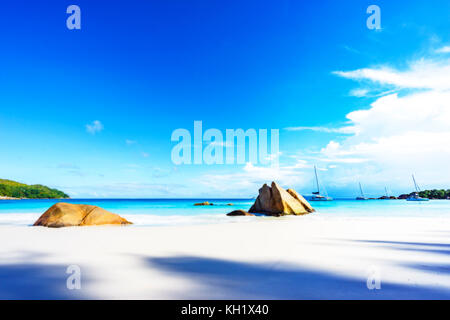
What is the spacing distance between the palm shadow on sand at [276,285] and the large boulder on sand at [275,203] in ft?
52.4

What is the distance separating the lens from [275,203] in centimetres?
2016

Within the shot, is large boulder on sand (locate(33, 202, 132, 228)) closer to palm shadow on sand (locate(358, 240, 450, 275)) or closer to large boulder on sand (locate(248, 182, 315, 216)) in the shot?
palm shadow on sand (locate(358, 240, 450, 275))

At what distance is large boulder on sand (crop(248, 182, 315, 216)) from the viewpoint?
19.7 metres

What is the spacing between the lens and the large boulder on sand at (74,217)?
10367mm

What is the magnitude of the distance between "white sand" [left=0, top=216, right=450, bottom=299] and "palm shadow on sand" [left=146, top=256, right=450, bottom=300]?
1 cm

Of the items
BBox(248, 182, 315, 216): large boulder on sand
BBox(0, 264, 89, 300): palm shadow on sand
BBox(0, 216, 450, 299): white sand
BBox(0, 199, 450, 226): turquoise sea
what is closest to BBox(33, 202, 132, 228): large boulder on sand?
BBox(0, 199, 450, 226): turquoise sea

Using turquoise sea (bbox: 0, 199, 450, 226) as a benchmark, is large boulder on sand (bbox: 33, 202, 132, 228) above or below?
above

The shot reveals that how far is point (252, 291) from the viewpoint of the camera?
9.95ft

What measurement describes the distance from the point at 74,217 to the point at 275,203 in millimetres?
14673

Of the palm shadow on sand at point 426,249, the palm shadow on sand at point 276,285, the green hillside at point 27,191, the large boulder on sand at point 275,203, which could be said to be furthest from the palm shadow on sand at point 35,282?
the green hillside at point 27,191

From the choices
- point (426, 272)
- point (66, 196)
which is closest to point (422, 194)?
point (426, 272)

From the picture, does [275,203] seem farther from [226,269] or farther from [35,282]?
[35,282]

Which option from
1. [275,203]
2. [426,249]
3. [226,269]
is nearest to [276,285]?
[226,269]
